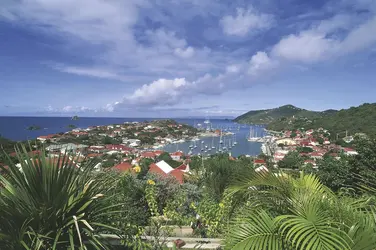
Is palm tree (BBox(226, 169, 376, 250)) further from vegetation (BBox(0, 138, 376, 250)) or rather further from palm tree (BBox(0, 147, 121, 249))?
palm tree (BBox(0, 147, 121, 249))

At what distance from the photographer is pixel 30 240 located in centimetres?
204

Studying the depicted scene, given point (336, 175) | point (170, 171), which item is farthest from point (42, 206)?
point (170, 171)

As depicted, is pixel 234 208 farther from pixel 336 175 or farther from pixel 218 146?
pixel 218 146

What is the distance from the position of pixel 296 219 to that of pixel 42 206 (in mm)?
1842

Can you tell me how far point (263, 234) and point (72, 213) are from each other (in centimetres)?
152

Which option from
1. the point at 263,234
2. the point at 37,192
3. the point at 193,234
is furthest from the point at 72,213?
the point at 193,234

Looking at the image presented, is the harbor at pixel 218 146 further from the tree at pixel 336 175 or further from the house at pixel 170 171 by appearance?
the tree at pixel 336 175

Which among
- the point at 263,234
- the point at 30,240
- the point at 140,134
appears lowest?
the point at 140,134

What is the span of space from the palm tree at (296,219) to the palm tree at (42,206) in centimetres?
112

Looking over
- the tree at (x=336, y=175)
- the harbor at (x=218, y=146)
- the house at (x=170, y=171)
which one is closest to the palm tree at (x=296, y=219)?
the house at (x=170, y=171)

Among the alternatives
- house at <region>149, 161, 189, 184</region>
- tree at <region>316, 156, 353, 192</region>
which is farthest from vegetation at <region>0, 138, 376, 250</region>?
tree at <region>316, 156, 353, 192</region>

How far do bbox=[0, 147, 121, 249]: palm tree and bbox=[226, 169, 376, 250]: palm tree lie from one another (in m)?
1.12

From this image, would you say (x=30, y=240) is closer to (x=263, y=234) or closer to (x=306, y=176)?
(x=263, y=234)

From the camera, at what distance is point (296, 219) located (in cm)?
170
